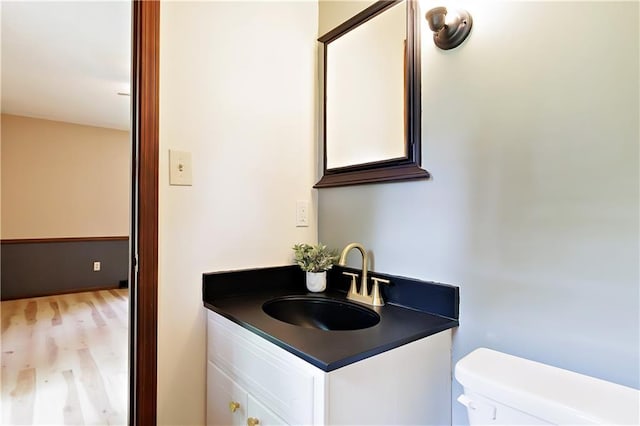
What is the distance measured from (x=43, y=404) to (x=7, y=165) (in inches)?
144

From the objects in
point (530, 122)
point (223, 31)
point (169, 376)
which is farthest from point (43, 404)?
point (530, 122)

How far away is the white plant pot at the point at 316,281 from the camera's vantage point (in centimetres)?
145

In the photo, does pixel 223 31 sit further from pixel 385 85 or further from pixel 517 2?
pixel 517 2

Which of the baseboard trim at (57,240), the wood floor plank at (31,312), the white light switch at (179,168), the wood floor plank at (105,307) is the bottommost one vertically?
the wood floor plank at (105,307)

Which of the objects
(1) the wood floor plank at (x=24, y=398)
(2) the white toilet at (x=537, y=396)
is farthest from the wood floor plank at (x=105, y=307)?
(2) the white toilet at (x=537, y=396)

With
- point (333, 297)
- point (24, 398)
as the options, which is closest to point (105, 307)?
point (24, 398)

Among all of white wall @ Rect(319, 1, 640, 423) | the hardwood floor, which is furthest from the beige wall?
white wall @ Rect(319, 1, 640, 423)

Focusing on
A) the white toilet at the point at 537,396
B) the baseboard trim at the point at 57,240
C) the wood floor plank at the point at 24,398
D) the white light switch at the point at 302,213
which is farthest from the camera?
the baseboard trim at the point at 57,240

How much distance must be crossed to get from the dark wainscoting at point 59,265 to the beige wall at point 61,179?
126 millimetres

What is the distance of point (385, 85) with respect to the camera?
1.34m

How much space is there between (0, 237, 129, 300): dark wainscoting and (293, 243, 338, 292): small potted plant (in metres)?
4.43

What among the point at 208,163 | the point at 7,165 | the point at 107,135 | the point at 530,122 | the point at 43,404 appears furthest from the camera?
the point at 107,135

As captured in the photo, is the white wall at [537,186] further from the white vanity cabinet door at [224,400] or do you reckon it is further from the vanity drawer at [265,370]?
the white vanity cabinet door at [224,400]

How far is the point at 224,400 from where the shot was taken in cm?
118
